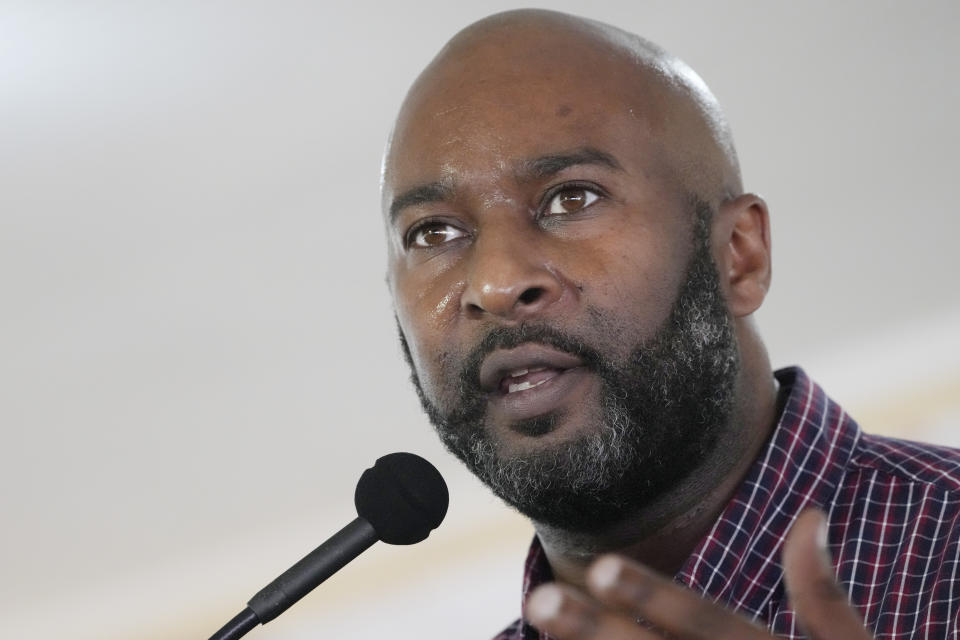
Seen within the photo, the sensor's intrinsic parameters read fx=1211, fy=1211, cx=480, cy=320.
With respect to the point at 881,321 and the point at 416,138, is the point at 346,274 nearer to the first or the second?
the point at 881,321

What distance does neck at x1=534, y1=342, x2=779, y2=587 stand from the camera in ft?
6.06

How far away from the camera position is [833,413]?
6.21ft

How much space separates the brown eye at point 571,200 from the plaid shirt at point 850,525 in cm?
44

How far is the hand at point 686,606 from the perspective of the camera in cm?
94

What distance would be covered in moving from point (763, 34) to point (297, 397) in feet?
6.91

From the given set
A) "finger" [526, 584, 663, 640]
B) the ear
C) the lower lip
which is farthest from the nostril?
"finger" [526, 584, 663, 640]

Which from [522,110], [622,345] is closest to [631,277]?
[622,345]

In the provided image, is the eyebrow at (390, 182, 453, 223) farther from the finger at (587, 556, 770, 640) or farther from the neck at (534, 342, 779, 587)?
the finger at (587, 556, 770, 640)

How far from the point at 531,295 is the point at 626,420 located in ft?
0.75

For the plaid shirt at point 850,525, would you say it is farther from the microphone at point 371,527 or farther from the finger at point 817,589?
the finger at point 817,589

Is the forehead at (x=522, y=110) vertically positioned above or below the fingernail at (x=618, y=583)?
above

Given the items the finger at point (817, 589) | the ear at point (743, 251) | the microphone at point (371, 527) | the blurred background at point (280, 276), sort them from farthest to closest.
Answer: the blurred background at point (280, 276)
the ear at point (743, 251)
the microphone at point (371, 527)
the finger at point (817, 589)

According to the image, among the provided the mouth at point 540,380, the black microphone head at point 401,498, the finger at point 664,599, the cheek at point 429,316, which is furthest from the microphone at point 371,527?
the finger at point 664,599

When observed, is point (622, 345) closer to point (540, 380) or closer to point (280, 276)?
point (540, 380)
